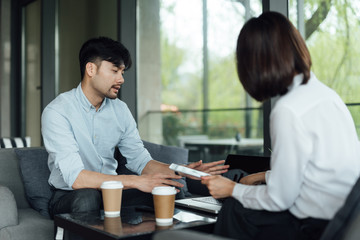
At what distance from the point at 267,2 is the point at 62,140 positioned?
4.45 ft

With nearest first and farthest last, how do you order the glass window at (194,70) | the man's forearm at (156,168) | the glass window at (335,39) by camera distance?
the man's forearm at (156,168)
the glass window at (335,39)
the glass window at (194,70)

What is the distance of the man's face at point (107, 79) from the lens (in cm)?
223

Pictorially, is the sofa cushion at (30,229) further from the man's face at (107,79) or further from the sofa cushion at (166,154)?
the sofa cushion at (166,154)

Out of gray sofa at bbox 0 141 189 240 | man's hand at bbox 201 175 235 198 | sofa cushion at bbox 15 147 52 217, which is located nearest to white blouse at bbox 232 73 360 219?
man's hand at bbox 201 175 235 198

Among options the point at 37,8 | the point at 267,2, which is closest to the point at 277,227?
the point at 267,2

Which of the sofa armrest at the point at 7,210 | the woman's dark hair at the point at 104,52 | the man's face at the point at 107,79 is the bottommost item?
the sofa armrest at the point at 7,210

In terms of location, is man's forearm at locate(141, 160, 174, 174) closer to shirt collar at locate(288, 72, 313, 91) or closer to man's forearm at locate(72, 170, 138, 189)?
man's forearm at locate(72, 170, 138, 189)

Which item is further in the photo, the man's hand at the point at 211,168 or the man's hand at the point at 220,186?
the man's hand at the point at 211,168

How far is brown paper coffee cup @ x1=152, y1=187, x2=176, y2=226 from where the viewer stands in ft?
4.75

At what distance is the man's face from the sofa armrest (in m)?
0.63

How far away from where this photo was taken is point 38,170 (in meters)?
2.29

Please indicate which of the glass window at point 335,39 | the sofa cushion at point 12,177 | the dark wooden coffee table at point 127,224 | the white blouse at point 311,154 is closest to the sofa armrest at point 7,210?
the sofa cushion at point 12,177

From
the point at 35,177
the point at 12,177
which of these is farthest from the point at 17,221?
the point at 12,177

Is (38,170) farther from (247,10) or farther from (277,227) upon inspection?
(247,10)
